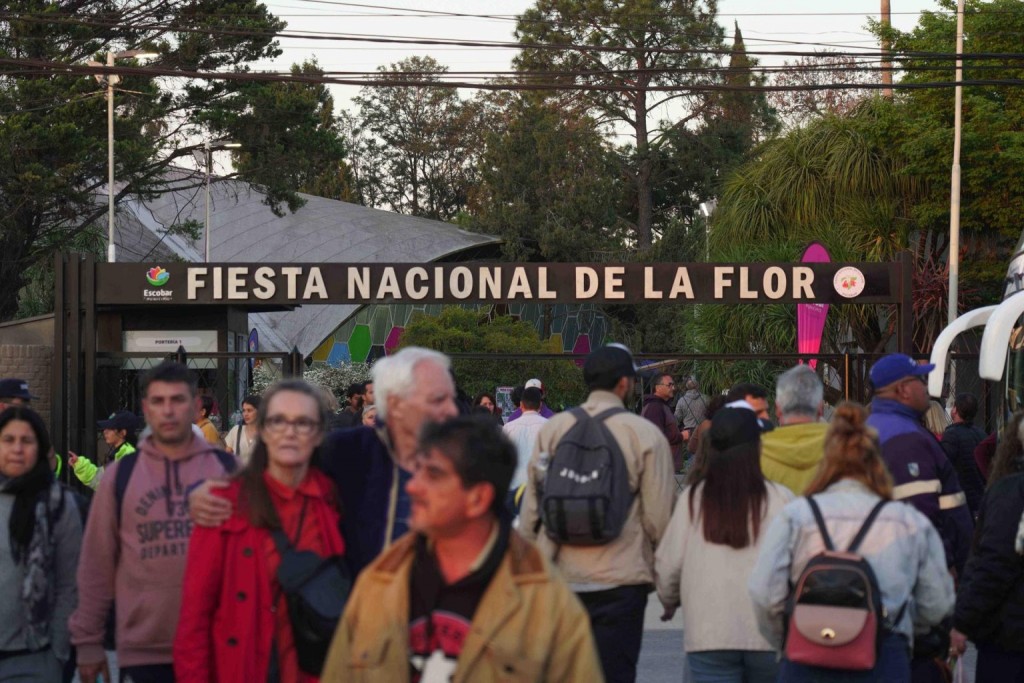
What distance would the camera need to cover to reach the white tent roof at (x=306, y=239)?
5919 cm

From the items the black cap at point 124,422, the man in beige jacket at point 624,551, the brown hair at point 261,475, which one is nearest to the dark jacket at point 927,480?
the man in beige jacket at point 624,551

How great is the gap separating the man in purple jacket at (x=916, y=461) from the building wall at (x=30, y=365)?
12695mm

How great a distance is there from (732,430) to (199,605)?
2228mm

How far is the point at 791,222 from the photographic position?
33906 mm

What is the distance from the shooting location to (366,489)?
4391 mm

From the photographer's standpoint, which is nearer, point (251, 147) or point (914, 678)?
point (914, 678)

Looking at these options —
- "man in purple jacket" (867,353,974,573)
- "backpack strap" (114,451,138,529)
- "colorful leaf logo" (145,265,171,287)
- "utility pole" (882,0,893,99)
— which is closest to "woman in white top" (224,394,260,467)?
"colorful leaf logo" (145,265,171,287)

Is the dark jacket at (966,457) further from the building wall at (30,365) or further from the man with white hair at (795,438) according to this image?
the building wall at (30,365)

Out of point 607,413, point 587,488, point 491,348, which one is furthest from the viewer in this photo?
point 491,348

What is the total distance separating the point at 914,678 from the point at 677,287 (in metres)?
9.48

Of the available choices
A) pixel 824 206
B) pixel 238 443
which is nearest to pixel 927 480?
pixel 238 443

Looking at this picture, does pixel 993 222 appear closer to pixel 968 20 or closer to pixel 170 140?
pixel 968 20

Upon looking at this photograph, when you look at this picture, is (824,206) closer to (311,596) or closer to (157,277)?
(157,277)

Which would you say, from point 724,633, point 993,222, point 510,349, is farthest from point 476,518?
point 510,349
